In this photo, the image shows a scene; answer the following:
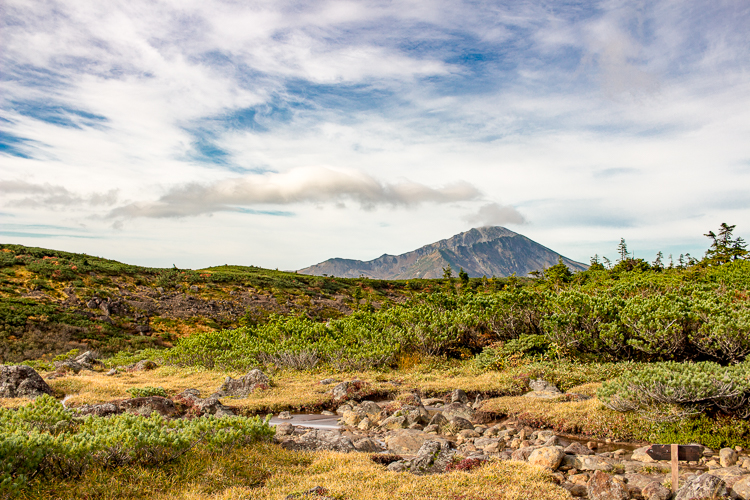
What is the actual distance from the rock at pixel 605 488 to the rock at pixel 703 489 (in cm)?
68

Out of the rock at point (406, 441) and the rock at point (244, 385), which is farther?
the rock at point (244, 385)

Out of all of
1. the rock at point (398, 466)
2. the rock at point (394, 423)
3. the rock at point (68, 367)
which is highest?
the rock at point (398, 466)

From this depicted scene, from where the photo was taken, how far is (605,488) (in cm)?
652

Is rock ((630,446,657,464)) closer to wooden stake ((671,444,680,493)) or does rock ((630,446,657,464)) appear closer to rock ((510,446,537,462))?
wooden stake ((671,444,680,493))

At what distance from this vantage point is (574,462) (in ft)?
25.7

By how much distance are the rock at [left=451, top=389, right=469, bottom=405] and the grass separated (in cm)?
556

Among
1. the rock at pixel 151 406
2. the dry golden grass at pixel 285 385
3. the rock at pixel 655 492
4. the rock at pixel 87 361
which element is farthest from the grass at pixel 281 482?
the rock at pixel 87 361

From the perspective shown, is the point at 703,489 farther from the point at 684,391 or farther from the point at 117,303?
the point at 117,303

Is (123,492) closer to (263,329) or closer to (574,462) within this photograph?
(574,462)

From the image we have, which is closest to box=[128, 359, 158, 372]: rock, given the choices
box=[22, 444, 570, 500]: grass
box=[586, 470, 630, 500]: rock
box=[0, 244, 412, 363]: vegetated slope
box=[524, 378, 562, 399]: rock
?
box=[0, 244, 412, 363]: vegetated slope

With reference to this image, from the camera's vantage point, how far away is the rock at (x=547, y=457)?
756 centimetres

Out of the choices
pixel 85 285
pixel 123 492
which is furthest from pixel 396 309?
pixel 85 285

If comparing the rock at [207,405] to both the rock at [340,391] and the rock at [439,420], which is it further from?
the rock at [439,420]

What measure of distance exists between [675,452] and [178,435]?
24.5 ft
